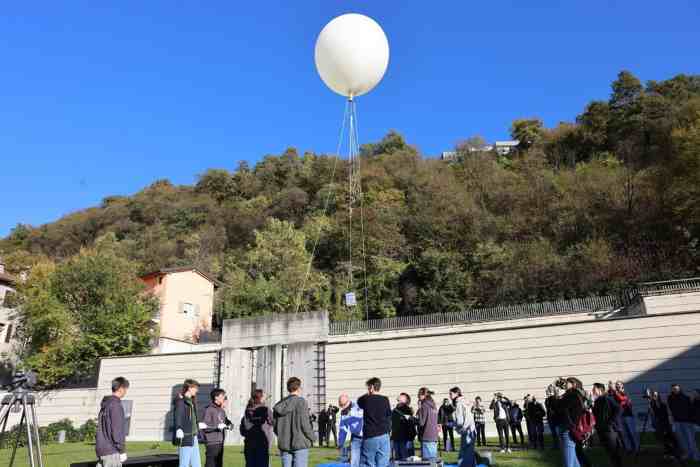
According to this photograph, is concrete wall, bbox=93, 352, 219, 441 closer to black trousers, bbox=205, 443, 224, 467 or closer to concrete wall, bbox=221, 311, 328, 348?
concrete wall, bbox=221, 311, 328, 348

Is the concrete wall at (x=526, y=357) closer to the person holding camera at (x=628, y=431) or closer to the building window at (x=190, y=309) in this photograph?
the person holding camera at (x=628, y=431)

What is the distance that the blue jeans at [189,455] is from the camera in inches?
301

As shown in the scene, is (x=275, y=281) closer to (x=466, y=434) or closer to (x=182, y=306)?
(x=182, y=306)

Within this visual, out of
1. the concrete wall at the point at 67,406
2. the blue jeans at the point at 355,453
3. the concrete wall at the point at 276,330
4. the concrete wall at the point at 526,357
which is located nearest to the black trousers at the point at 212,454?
the blue jeans at the point at 355,453

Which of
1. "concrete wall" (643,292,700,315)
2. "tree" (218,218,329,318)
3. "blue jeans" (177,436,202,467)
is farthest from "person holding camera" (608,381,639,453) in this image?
"tree" (218,218,329,318)

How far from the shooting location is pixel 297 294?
34.0m

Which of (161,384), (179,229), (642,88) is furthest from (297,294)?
(642,88)

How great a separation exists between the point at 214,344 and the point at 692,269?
86.8 feet

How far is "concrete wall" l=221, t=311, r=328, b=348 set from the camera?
73.1ft

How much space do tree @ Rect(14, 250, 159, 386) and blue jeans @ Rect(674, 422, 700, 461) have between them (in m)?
26.8

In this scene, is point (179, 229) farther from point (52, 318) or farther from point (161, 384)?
point (161, 384)

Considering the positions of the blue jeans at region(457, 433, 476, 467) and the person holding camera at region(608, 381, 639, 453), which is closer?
the blue jeans at region(457, 433, 476, 467)

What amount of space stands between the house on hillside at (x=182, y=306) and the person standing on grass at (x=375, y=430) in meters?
26.4

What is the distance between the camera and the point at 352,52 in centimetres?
1452
